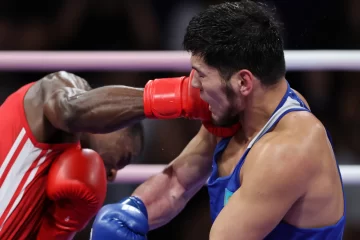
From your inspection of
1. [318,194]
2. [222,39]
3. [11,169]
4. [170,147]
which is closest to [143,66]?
[170,147]

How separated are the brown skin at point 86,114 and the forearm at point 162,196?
0.17 m

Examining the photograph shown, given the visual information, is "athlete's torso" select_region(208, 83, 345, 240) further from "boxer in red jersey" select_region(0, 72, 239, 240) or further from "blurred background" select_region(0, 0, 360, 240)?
"blurred background" select_region(0, 0, 360, 240)

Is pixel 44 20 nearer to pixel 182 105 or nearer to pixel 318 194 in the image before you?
pixel 182 105

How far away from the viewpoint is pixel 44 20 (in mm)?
2855

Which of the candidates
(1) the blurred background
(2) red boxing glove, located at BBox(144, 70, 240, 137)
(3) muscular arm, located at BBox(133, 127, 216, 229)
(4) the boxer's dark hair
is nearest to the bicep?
(2) red boxing glove, located at BBox(144, 70, 240, 137)

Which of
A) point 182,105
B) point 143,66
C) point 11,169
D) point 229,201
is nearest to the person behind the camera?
point 229,201

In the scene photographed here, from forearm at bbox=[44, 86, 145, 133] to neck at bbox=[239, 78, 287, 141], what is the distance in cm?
32

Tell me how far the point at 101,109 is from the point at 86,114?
0.16ft

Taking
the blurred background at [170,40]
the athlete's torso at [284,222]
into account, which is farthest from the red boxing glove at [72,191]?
the blurred background at [170,40]

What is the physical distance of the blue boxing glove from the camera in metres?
1.79

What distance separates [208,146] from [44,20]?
3.94 feet

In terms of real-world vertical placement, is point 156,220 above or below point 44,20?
below

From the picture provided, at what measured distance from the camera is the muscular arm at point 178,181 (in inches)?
80.0

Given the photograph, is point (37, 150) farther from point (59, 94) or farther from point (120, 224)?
point (120, 224)
